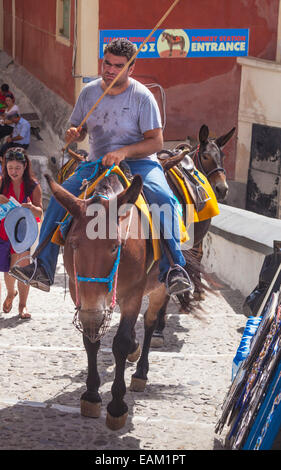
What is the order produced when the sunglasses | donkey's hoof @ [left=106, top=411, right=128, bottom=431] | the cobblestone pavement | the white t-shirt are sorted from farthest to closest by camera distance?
the sunglasses → the white t-shirt → donkey's hoof @ [left=106, top=411, right=128, bottom=431] → the cobblestone pavement

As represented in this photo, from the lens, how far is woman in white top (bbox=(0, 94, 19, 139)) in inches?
685

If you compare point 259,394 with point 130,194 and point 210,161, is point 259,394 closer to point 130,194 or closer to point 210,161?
point 130,194

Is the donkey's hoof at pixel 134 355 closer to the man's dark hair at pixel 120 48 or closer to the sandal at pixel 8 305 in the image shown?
the sandal at pixel 8 305

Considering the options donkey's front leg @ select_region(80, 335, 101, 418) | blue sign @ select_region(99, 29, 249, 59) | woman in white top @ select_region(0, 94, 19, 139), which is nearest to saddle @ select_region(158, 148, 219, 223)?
donkey's front leg @ select_region(80, 335, 101, 418)

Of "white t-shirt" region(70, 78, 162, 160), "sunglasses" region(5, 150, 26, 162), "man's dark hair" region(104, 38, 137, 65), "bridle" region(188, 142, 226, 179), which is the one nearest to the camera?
"man's dark hair" region(104, 38, 137, 65)

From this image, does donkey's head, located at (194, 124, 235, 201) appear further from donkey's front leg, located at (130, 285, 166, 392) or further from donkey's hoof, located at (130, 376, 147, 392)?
donkey's hoof, located at (130, 376, 147, 392)

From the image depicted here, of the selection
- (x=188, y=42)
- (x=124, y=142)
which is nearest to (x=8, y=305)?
(x=124, y=142)

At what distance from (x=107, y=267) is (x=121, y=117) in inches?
56.8

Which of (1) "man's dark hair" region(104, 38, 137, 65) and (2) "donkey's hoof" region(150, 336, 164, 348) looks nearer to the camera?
(1) "man's dark hair" region(104, 38, 137, 65)

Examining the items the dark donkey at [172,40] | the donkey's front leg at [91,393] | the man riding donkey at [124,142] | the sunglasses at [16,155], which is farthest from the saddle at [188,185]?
the dark donkey at [172,40]

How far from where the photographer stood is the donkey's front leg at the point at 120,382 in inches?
243

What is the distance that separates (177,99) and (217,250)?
318 inches

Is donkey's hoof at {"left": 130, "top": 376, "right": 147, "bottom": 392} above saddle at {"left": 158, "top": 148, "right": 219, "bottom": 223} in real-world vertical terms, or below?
below

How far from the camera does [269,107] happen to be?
1889 cm
